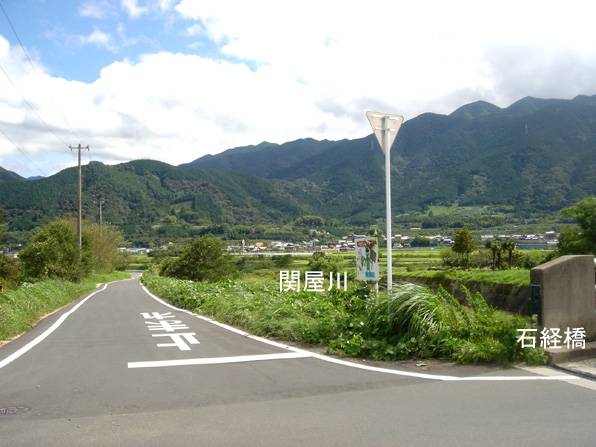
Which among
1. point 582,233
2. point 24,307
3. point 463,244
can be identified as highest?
point 582,233

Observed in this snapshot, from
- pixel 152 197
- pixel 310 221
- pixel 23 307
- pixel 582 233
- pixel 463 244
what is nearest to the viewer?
pixel 23 307

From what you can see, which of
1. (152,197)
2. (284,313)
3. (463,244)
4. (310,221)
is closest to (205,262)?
(463,244)

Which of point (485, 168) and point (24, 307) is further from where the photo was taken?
point (485, 168)

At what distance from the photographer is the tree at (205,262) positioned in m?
36.8

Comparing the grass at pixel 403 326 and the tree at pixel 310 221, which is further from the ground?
the tree at pixel 310 221

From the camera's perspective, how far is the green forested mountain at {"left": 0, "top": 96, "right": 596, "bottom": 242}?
108375mm

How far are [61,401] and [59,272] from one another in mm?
30642

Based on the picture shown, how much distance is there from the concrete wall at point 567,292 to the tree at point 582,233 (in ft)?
131

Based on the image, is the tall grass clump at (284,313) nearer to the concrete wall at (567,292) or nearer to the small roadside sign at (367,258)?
the small roadside sign at (367,258)

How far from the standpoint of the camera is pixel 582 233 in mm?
44562

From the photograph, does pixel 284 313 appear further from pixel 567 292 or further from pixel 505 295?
pixel 505 295

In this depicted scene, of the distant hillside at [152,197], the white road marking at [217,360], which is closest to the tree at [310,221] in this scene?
the distant hillside at [152,197]

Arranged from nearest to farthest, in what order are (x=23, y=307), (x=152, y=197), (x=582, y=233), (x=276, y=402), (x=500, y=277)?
1. (x=276, y=402)
2. (x=23, y=307)
3. (x=500, y=277)
4. (x=582, y=233)
5. (x=152, y=197)

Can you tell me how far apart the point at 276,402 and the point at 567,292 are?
4.10 m
